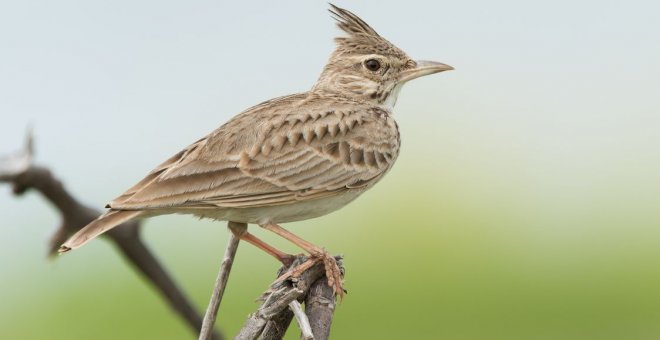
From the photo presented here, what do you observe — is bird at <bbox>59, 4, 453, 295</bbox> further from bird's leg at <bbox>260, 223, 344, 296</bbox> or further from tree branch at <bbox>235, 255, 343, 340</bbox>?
tree branch at <bbox>235, 255, 343, 340</bbox>

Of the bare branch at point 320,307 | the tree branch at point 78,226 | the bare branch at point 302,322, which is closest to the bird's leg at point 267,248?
the bare branch at point 320,307

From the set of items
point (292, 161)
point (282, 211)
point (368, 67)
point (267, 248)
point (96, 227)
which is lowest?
point (267, 248)

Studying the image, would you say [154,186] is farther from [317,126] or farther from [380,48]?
[380,48]

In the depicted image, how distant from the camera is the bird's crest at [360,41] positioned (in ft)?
23.2

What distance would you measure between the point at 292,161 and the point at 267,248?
0.70 m

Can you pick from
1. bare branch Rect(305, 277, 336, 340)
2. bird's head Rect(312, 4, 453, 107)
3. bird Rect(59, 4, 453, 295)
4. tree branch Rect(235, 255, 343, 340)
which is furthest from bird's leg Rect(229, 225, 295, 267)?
bird's head Rect(312, 4, 453, 107)

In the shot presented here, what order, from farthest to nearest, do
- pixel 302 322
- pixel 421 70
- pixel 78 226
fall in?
pixel 421 70, pixel 78 226, pixel 302 322

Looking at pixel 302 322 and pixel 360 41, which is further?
pixel 360 41

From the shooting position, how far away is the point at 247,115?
18.9 feet

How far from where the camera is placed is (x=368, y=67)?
7098 mm

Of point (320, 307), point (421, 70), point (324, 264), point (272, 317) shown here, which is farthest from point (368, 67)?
point (272, 317)

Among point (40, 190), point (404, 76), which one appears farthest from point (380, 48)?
point (40, 190)

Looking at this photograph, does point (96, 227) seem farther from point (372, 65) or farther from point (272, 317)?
point (372, 65)

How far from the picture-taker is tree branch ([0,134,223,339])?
10.7ft
